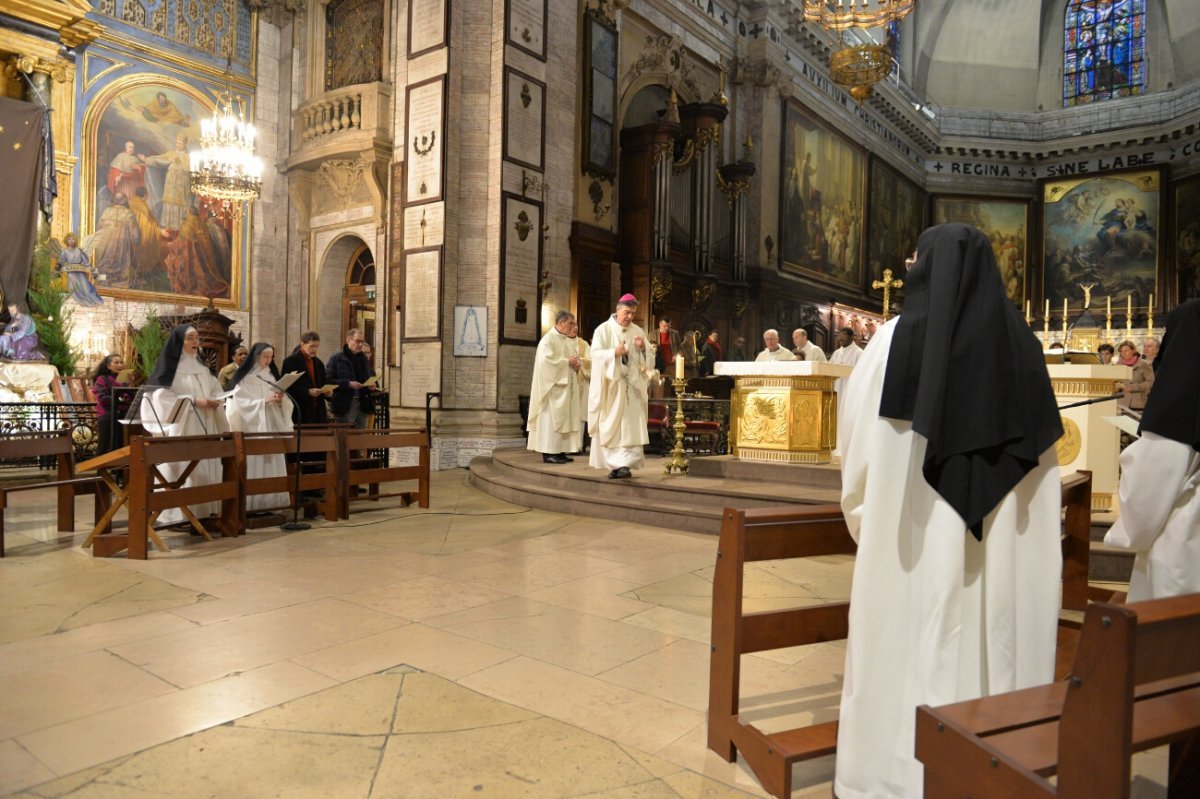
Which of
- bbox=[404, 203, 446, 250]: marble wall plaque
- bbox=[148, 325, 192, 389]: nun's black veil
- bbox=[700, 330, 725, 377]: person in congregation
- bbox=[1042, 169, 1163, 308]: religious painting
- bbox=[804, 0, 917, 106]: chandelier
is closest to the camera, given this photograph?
bbox=[148, 325, 192, 389]: nun's black veil

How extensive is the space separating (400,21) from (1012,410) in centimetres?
1257

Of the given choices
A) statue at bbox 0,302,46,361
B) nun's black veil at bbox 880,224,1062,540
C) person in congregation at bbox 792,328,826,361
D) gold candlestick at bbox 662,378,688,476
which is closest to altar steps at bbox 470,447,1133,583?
gold candlestick at bbox 662,378,688,476

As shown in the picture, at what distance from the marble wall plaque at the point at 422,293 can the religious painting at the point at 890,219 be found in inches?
610

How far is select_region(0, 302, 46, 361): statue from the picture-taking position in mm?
10969

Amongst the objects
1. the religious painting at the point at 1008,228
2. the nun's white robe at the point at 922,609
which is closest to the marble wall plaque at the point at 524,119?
the nun's white robe at the point at 922,609

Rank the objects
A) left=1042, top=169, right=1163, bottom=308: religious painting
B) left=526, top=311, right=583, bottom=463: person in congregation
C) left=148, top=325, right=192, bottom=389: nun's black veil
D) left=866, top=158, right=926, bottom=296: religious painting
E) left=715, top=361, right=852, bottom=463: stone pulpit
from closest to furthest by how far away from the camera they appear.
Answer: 1. left=148, top=325, right=192, bottom=389: nun's black veil
2. left=715, top=361, right=852, bottom=463: stone pulpit
3. left=526, top=311, right=583, bottom=463: person in congregation
4. left=866, top=158, right=926, bottom=296: religious painting
5. left=1042, top=169, right=1163, bottom=308: religious painting

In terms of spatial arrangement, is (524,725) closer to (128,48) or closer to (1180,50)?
(128,48)

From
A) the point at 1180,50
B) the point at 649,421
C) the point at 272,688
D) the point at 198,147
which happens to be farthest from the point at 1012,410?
the point at 1180,50

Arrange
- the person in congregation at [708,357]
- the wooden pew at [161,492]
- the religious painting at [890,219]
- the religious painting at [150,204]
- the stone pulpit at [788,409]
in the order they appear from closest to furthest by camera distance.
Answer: the wooden pew at [161,492] < the stone pulpit at [788,409] < the religious painting at [150,204] < the person in congregation at [708,357] < the religious painting at [890,219]

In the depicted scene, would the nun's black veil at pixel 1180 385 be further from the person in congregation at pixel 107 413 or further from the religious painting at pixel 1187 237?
the religious painting at pixel 1187 237

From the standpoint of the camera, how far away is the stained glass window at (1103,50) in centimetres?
2498

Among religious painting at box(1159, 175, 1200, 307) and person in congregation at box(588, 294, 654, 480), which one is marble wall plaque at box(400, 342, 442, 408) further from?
religious painting at box(1159, 175, 1200, 307)

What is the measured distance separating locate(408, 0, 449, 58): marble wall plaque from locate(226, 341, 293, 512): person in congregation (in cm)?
658

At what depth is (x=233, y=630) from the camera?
388cm
